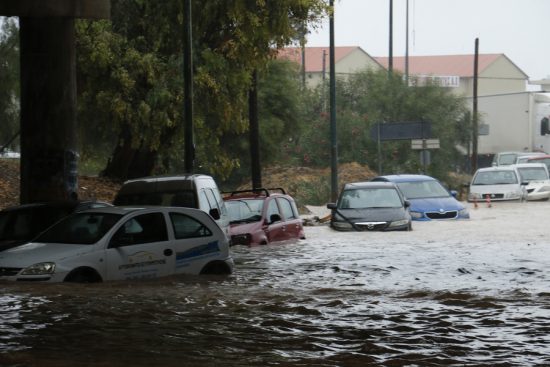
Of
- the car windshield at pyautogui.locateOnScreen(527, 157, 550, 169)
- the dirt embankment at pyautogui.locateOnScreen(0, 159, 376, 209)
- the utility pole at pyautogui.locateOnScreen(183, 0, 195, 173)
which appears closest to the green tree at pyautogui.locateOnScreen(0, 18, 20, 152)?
the dirt embankment at pyautogui.locateOnScreen(0, 159, 376, 209)

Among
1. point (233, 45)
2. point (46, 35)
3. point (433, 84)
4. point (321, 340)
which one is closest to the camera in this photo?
point (321, 340)

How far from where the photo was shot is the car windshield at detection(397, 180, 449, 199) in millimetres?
32562

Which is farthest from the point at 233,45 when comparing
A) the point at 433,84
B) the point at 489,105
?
the point at 489,105

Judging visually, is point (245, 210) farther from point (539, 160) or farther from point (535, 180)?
point (539, 160)

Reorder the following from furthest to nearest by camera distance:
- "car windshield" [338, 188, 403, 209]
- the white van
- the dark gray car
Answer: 1. "car windshield" [338, 188, 403, 209]
2. the dark gray car
3. the white van

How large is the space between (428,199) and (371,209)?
467 cm

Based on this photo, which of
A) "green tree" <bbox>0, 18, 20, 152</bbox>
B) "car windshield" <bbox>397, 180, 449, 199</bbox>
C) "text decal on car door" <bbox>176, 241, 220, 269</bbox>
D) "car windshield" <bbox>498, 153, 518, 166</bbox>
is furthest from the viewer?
"car windshield" <bbox>498, 153, 518, 166</bbox>

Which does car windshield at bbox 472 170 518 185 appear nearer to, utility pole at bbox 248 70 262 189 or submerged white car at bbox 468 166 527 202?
submerged white car at bbox 468 166 527 202

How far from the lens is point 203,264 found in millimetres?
16125

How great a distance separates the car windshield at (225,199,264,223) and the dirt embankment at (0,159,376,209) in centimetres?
780

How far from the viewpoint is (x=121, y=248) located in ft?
48.9

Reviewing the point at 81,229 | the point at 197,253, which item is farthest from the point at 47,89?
the point at 81,229

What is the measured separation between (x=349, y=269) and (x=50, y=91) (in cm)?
658

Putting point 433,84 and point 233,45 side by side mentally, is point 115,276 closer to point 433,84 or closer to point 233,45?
point 233,45
